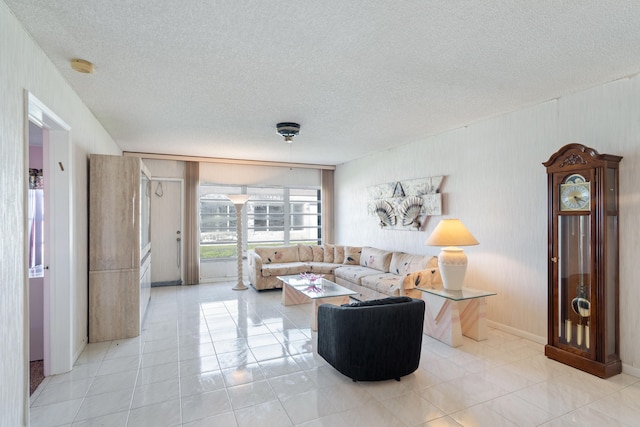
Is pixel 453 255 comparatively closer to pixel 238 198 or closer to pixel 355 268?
pixel 355 268

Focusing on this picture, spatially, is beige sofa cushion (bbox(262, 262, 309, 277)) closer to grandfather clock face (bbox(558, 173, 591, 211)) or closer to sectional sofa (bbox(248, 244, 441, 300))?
sectional sofa (bbox(248, 244, 441, 300))

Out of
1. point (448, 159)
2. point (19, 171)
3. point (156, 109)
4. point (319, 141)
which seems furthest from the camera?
point (319, 141)

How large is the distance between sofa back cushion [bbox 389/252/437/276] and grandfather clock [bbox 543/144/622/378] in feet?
5.57

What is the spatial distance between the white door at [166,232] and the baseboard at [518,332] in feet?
18.4

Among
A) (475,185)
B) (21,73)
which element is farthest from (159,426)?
(475,185)

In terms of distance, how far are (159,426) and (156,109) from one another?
308 cm

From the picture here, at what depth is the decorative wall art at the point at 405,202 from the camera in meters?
5.00

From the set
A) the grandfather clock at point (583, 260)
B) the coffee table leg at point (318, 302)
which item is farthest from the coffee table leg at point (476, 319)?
the coffee table leg at point (318, 302)

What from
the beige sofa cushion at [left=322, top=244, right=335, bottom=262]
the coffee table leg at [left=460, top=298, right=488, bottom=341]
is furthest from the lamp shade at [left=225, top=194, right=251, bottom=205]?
the coffee table leg at [left=460, top=298, right=488, bottom=341]

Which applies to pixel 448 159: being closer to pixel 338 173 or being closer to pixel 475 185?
pixel 475 185

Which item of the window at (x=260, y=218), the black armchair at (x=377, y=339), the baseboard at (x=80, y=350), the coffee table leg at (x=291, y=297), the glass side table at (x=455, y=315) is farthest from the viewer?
the window at (x=260, y=218)

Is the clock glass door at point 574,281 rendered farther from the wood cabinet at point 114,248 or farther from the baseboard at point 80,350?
the baseboard at point 80,350

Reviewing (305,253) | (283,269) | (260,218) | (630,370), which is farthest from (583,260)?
(260,218)

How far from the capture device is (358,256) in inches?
257
